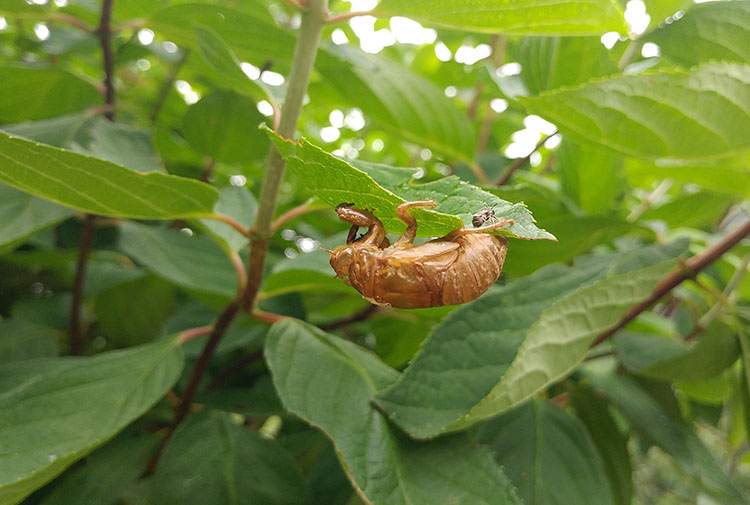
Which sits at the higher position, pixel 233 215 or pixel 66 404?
pixel 233 215

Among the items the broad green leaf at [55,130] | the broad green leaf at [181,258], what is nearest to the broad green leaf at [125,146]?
the broad green leaf at [55,130]

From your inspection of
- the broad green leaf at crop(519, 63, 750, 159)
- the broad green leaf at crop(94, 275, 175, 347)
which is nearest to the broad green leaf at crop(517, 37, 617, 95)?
the broad green leaf at crop(519, 63, 750, 159)

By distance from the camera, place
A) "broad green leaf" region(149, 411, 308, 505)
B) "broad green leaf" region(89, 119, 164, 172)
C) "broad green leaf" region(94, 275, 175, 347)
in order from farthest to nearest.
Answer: "broad green leaf" region(94, 275, 175, 347)
"broad green leaf" region(89, 119, 164, 172)
"broad green leaf" region(149, 411, 308, 505)

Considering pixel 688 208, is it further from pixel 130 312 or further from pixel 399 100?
pixel 130 312

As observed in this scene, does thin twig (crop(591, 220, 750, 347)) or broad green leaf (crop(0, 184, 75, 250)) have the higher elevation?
thin twig (crop(591, 220, 750, 347))

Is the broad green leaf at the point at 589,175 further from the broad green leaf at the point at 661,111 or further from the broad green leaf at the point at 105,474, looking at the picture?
the broad green leaf at the point at 105,474

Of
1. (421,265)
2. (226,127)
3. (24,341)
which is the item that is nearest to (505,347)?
(421,265)

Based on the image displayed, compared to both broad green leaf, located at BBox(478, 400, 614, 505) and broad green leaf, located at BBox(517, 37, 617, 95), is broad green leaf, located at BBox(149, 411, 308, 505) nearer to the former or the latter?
broad green leaf, located at BBox(478, 400, 614, 505)
